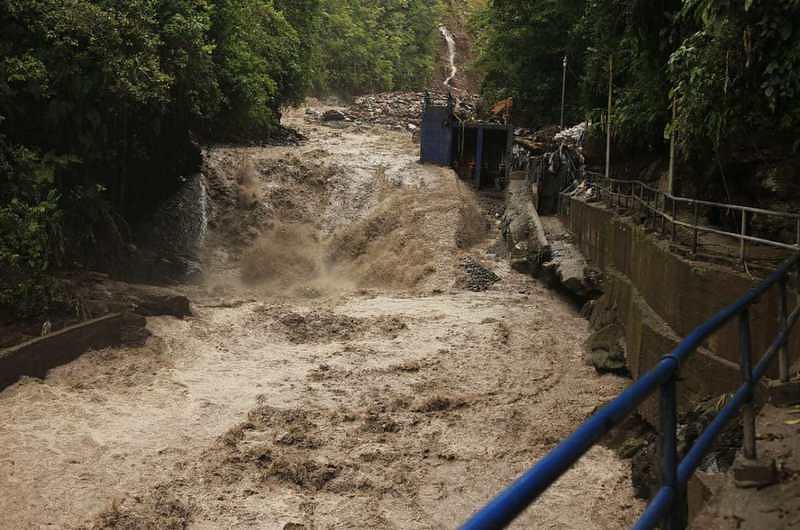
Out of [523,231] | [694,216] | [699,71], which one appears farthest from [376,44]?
[694,216]

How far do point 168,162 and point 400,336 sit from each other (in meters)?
10.2

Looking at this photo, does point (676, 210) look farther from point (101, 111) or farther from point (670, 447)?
point (670, 447)

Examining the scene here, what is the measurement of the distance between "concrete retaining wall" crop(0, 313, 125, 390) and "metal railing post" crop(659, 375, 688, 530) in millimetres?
10653

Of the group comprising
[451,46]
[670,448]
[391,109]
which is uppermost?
[451,46]

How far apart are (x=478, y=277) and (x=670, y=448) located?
17.4m

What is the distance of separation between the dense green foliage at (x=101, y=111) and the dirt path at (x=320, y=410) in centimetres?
247

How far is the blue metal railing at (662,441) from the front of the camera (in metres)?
1.50

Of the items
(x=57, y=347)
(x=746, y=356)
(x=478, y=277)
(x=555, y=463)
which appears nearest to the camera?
(x=555, y=463)

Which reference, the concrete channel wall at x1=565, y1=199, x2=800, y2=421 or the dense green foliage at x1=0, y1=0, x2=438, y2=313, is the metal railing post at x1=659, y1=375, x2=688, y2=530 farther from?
the dense green foliage at x1=0, y1=0, x2=438, y2=313

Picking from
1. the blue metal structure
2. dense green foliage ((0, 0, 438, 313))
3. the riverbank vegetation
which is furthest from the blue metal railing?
the blue metal structure

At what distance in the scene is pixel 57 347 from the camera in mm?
12102

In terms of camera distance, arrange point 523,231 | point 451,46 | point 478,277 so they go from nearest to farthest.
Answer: point 478,277, point 523,231, point 451,46

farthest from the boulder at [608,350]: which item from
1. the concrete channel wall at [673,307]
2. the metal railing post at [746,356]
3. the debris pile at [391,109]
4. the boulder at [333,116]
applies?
the boulder at [333,116]

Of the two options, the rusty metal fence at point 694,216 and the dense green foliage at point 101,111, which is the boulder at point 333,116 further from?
the rusty metal fence at point 694,216
